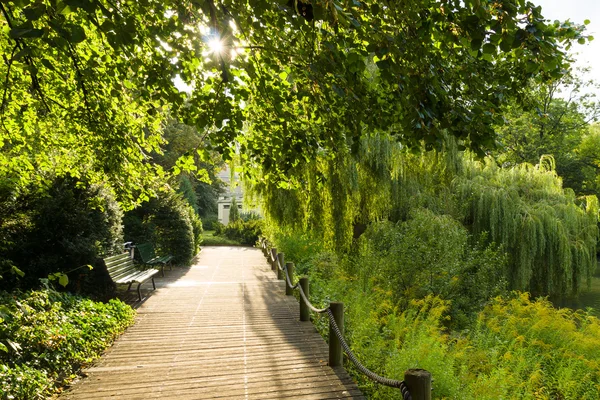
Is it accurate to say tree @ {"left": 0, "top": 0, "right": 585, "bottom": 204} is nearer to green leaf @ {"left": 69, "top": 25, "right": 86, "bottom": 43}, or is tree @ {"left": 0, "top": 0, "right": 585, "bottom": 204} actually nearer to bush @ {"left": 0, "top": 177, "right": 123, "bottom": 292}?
green leaf @ {"left": 69, "top": 25, "right": 86, "bottom": 43}

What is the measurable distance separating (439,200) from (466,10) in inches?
359

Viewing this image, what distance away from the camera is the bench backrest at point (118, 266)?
795cm

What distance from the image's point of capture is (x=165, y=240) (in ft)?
Answer: 51.5

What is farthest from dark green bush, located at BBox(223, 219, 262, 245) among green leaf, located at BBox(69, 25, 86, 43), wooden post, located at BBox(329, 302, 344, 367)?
green leaf, located at BBox(69, 25, 86, 43)

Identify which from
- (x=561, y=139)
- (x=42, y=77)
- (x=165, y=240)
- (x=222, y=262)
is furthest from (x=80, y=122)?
(x=561, y=139)

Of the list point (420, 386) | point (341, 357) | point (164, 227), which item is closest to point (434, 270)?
point (341, 357)

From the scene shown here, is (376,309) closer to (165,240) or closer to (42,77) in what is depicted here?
(42,77)

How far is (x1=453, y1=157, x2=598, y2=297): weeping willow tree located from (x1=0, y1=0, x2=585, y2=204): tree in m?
8.05

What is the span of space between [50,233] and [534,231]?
12001 mm

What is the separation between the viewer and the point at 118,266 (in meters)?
8.66

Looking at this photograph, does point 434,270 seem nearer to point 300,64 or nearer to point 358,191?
point 358,191

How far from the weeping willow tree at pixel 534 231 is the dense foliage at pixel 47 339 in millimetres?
9839

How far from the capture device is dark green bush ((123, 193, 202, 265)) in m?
14.8

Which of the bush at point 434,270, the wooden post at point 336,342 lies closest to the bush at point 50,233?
the wooden post at point 336,342
